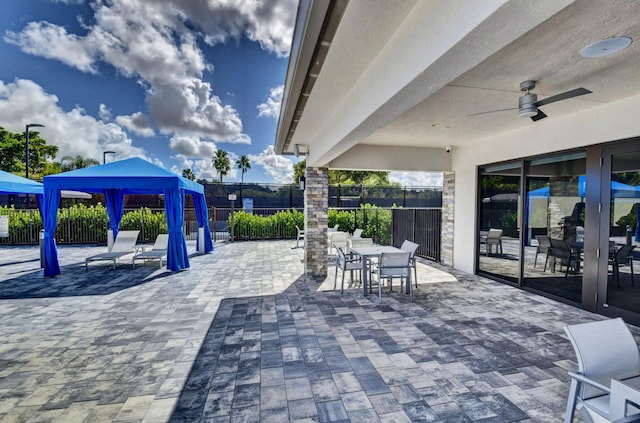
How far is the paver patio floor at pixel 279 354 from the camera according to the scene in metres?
2.16

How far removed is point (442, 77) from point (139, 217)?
11.6 metres

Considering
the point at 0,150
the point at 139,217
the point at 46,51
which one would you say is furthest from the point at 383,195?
the point at 0,150

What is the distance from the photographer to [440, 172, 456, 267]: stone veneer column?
7.04 meters

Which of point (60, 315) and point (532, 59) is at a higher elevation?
point (532, 59)

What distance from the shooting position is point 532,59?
103 inches

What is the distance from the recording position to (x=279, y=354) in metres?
2.95

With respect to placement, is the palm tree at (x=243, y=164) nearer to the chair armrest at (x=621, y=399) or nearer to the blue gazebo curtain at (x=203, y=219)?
the blue gazebo curtain at (x=203, y=219)

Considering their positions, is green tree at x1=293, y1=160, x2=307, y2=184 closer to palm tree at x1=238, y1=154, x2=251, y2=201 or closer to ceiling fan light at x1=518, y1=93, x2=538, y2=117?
palm tree at x1=238, y1=154, x2=251, y2=201

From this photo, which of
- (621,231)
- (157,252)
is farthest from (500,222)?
(157,252)

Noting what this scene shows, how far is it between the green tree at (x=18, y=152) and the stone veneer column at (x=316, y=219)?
76.1ft

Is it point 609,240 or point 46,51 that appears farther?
point 46,51

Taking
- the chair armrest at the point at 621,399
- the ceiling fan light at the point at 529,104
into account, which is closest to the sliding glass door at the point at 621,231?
the ceiling fan light at the point at 529,104

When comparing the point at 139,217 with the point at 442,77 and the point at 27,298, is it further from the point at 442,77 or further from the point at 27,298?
the point at 442,77

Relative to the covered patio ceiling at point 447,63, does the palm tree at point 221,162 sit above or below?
above
